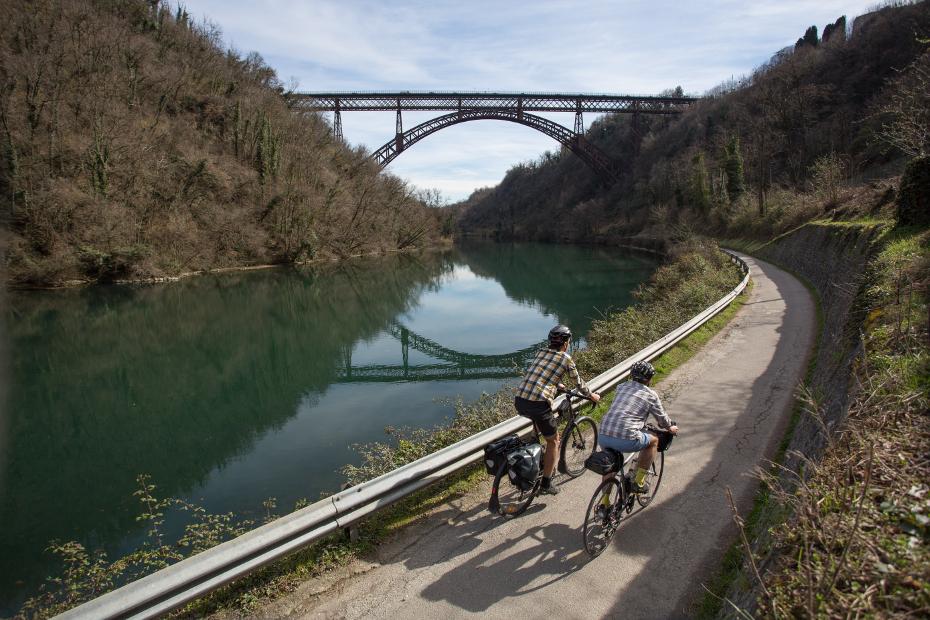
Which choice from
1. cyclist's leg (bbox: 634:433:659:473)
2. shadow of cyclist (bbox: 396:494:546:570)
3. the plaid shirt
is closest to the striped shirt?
cyclist's leg (bbox: 634:433:659:473)

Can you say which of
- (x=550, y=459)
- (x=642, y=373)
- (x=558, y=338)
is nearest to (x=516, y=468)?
(x=550, y=459)

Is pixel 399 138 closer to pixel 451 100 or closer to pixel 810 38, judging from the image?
pixel 451 100

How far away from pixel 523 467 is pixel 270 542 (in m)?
2.09

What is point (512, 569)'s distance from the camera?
418cm

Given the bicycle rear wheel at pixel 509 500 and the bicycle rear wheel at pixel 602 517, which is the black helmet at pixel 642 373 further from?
the bicycle rear wheel at pixel 509 500

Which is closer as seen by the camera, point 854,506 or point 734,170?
point 854,506

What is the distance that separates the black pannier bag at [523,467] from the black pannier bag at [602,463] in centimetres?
51

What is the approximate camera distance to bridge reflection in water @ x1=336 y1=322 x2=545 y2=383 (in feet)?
47.5

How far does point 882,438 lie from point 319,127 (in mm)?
67406

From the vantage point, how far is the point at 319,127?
209 feet

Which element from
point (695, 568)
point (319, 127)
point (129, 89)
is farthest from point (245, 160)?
point (695, 568)

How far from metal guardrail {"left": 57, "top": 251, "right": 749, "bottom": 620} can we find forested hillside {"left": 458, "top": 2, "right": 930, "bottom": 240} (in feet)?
51.7

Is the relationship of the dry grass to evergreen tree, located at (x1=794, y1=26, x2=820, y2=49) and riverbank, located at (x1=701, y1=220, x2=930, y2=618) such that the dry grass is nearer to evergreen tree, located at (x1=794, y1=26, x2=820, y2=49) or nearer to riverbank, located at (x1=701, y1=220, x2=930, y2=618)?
riverbank, located at (x1=701, y1=220, x2=930, y2=618)

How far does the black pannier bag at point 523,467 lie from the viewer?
15.0 ft
